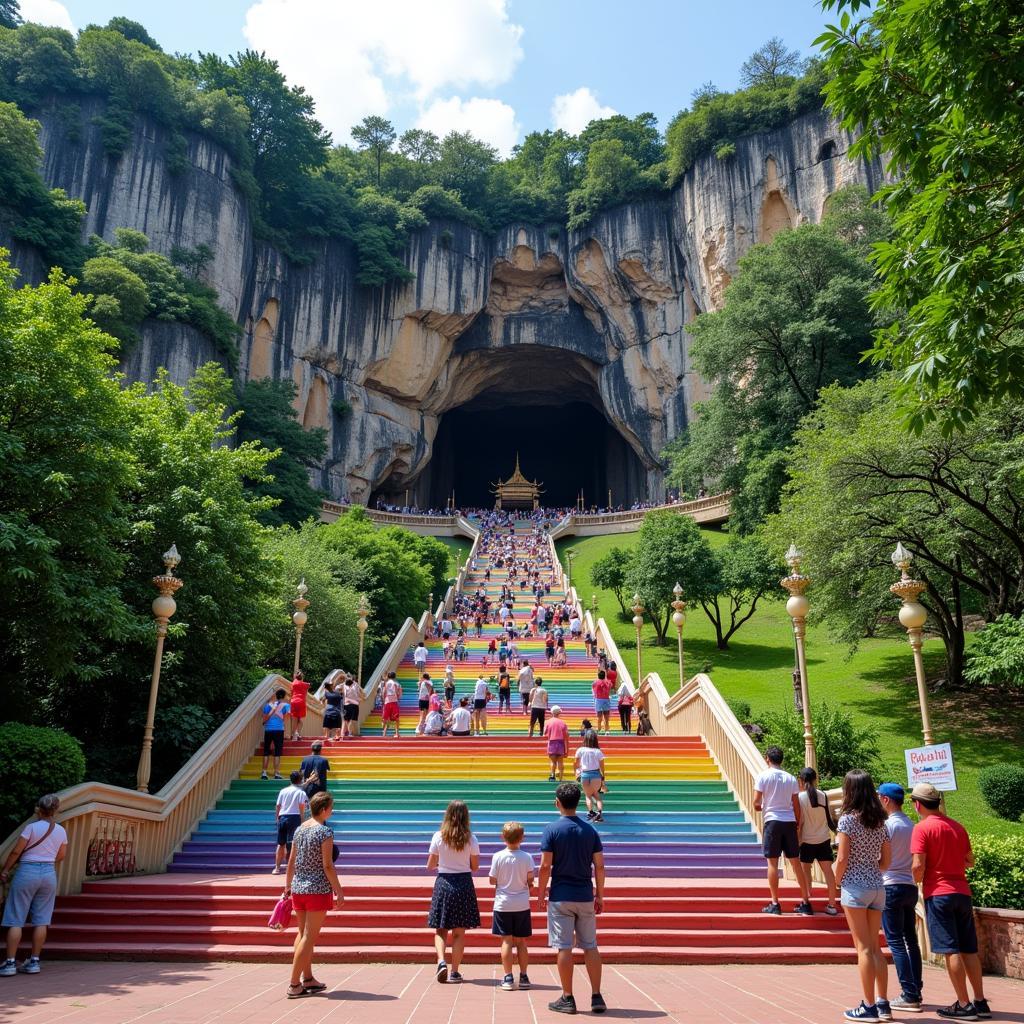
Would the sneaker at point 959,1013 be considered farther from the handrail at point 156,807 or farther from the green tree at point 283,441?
the green tree at point 283,441

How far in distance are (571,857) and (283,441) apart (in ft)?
134

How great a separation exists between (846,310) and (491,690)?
81.2 feet

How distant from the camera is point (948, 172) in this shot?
6.90 m

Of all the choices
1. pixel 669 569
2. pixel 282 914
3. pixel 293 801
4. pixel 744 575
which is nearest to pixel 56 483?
pixel 293 801

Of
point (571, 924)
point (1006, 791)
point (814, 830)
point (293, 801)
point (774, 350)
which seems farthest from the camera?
point (774, 350)

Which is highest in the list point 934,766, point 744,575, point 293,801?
point 744,575

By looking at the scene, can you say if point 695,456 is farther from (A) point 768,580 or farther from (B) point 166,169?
(B) point 166,169

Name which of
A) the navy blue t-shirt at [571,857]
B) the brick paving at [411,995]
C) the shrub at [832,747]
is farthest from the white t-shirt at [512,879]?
the shrub at [832,747]

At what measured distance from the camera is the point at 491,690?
21578 mm

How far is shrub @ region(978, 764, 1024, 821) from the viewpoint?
1178cm

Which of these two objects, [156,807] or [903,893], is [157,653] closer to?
[156,807]

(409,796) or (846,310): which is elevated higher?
(846,310)

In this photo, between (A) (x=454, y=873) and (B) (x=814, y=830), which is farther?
(B) (x=814, y=830)

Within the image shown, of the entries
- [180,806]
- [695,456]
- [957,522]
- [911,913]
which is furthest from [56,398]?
[695,456]
